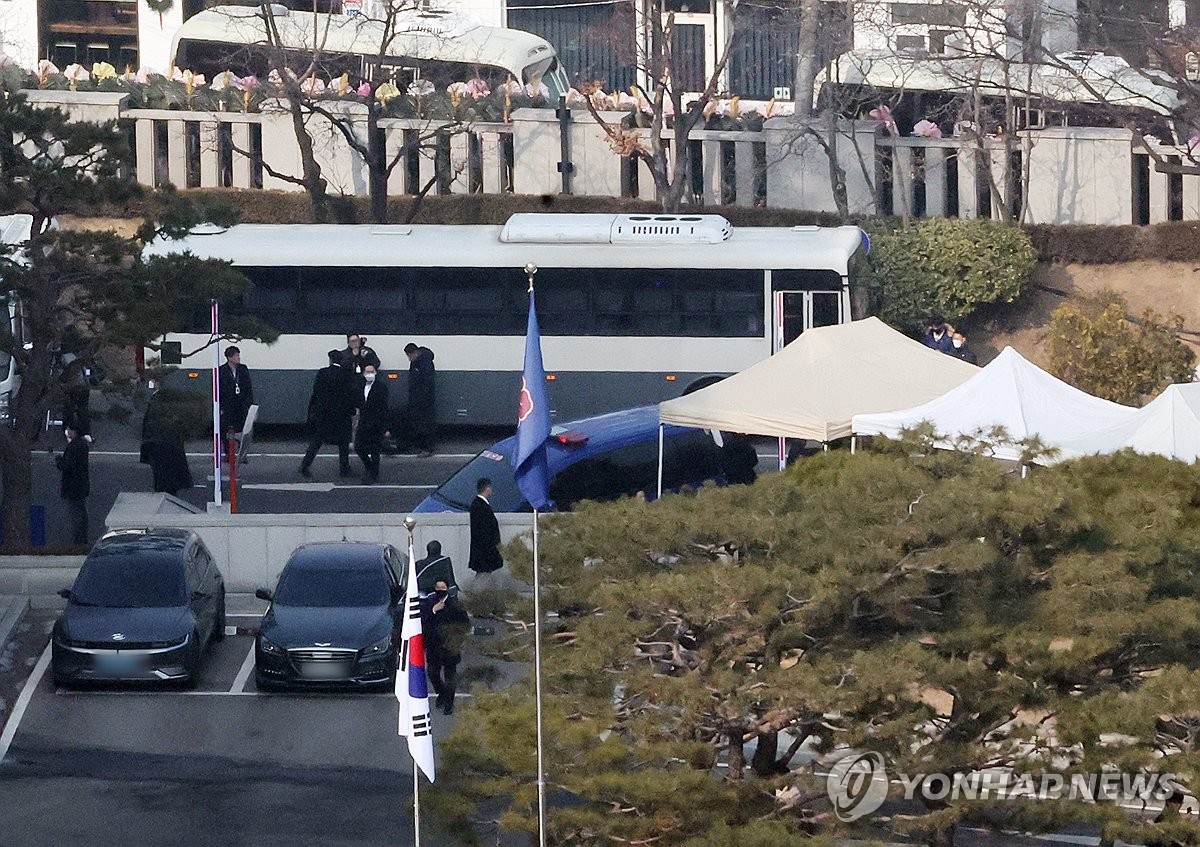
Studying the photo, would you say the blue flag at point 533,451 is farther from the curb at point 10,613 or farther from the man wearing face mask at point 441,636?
the curb at point 10,613

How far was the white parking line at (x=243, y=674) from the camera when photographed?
1569 centimetres

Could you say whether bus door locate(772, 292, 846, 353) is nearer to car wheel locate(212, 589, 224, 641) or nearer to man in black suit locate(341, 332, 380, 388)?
man in black suit locate(341, 332, 380, 388)

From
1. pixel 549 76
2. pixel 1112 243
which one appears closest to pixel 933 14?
pixel 1112 243

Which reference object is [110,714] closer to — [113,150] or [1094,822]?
[113,150]

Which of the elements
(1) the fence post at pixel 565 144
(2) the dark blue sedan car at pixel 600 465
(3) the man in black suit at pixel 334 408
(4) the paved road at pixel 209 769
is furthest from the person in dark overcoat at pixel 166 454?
(1) the fence post at pixel 565 144

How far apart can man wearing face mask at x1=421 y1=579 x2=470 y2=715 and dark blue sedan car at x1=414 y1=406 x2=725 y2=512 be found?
3.91 meters

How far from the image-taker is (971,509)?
9.30 metres

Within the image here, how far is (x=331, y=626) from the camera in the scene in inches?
603

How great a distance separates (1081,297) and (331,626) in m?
18.7

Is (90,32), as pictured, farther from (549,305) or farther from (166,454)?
(166,454)

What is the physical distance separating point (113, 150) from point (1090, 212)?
2037 centimetres

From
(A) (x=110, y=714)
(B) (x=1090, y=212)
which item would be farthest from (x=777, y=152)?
(A) (x=110, y=714)

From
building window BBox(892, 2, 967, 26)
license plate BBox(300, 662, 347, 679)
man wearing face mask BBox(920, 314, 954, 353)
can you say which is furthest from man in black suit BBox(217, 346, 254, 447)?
building window BBox(892, 2, 967, 26)

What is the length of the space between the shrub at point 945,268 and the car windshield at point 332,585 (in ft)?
46.7
